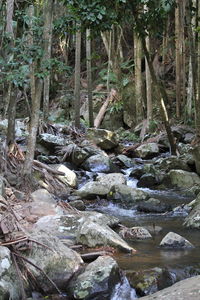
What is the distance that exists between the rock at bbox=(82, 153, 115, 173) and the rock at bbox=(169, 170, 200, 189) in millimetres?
1964

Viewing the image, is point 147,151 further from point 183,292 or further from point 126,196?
point 183,292

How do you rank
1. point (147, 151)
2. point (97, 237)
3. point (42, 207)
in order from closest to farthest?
point (97, 237), point (42, 207), point (147, 151)

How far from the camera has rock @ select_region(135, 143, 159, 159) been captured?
1420cm

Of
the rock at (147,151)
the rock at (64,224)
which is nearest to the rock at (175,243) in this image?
the rock at (64,224)

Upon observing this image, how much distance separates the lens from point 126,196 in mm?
9008

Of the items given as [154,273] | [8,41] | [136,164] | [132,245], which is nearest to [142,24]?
[136,164]

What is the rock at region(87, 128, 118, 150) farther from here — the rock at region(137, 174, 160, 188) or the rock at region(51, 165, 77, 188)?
the rock at region(51, 165, 77, 188)

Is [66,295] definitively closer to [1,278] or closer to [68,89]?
[1,278]

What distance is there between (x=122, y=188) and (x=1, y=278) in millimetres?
5372

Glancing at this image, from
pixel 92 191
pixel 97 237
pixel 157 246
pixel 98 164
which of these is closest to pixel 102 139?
pixel 98 164

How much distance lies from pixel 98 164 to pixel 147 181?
72.8 inches

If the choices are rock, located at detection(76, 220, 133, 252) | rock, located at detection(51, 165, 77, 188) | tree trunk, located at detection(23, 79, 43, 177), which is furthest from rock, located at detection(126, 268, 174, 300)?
rock, located at detection(51, 165, 77, 188)

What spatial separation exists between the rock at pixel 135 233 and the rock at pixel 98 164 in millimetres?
5448

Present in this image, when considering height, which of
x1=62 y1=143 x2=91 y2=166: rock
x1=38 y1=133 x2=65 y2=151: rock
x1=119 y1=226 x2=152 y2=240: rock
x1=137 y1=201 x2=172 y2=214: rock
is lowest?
x1=137 y1=201 x2=172 y2=214: rock
